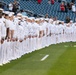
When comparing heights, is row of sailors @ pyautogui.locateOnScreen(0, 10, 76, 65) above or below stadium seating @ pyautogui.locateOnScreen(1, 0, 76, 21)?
above

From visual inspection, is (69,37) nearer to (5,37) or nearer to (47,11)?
(47,11)

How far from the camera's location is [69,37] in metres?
41.8

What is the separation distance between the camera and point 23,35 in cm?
2264

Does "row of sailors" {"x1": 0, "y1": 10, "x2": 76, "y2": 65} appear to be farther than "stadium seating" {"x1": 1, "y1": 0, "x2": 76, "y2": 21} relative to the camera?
No

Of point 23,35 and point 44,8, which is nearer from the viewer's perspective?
point 23,35

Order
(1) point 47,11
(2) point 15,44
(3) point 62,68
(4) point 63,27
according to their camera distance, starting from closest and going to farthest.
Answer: (3) point 62,68 → (2) point 15,44 → (4) point 63,27 → (1) point 47,11

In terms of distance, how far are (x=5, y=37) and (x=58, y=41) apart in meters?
20.9

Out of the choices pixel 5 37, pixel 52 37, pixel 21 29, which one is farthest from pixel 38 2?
pixel 5 37

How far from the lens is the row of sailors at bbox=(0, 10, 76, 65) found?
716 inches

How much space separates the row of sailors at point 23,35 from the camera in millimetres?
18188

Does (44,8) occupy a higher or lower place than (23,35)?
lower

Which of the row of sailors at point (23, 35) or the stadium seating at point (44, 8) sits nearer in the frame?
the row of sailors at point (23, 35)

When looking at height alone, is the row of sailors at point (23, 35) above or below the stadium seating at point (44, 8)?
above

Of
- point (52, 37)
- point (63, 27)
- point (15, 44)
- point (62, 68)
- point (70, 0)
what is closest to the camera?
point (62, 68)
